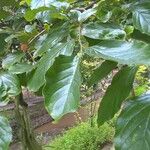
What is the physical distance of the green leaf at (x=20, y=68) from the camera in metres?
0.62

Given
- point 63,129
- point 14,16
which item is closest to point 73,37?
point 14,16

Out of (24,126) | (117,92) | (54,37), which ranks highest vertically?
(54,37)

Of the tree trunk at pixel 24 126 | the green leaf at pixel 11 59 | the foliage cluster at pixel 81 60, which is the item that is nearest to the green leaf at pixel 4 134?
the foliage cluster at pixel 81 60

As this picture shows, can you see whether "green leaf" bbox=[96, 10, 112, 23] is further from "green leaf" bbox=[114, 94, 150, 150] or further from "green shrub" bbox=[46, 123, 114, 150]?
"green shrub" bbox=[46, 123, 114, 150]

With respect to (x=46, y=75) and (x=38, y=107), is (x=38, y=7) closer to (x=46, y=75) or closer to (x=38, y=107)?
(x=46, y=75)

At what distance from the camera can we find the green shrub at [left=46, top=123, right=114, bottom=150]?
5.12 meters

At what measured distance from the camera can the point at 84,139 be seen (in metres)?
5.25

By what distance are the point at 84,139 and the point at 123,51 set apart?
4.85 m

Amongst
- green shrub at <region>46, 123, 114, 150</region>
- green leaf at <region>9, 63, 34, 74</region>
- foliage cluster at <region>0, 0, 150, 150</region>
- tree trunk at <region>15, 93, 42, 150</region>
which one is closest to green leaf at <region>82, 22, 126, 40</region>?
foliage cluster at <region>0, 0, 150, 150</region>

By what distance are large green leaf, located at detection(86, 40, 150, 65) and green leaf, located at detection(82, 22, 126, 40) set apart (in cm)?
5

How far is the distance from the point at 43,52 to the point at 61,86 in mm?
155

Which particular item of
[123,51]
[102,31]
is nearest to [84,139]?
[102,31]

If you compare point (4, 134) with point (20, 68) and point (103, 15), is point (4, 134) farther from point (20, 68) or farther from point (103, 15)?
point (103, 15)

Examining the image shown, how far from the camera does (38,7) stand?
0.64m
